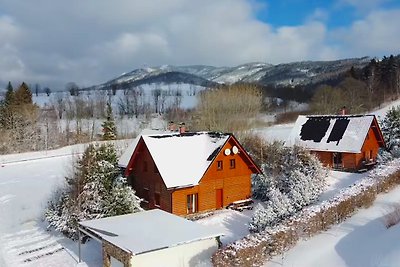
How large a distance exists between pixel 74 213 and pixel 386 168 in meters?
19.5

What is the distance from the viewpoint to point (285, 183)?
2933 cm

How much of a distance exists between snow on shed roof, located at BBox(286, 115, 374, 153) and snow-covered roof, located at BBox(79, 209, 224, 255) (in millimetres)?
20481

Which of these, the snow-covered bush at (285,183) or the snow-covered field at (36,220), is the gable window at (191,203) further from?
the snow-covered bush at (285,183)

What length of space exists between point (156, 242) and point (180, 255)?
1253mm

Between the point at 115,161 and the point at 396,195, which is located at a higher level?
the point at 115,161

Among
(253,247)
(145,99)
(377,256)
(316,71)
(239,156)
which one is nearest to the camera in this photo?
(377,256)

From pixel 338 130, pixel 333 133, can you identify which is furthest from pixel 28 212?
pixel 338 130

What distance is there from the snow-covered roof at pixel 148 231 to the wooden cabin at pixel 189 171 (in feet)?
16.5

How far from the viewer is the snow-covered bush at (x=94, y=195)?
24453 millimetres

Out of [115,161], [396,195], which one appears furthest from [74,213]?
[396,195]

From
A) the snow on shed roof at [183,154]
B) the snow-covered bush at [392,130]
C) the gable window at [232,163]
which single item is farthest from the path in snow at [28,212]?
the snow-covered bush at [392,130]

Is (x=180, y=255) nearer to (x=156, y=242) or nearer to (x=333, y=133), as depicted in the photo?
(x=156, y=242)

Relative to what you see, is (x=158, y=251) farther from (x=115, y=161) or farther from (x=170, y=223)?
(x=115, y=161)

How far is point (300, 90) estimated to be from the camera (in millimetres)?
120938
